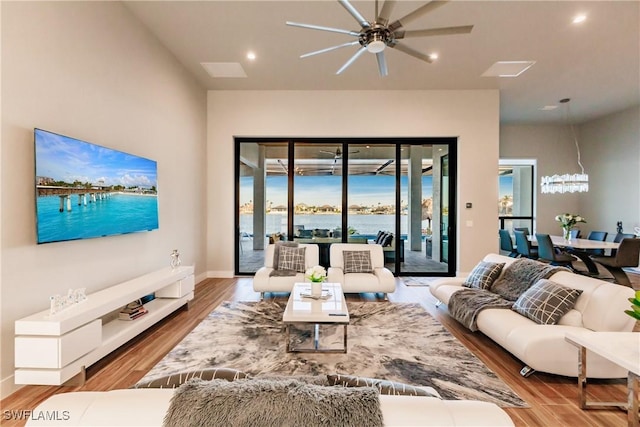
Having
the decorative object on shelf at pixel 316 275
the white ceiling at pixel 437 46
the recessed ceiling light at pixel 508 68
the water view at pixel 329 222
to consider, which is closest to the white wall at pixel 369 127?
the white ceiling at pixel 437 46

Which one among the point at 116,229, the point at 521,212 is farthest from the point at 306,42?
the point at 521,212

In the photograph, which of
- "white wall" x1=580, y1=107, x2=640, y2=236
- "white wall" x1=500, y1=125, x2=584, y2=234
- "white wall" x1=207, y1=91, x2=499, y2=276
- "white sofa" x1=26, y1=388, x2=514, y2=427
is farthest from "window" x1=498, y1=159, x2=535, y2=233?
"white sofa" x1=26, y1=388, x2=514, y2=427

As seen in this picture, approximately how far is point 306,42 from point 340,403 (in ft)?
15.2

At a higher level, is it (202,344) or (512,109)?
(512,109)

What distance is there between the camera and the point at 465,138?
6.13 metres

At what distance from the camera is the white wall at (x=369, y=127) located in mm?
6117

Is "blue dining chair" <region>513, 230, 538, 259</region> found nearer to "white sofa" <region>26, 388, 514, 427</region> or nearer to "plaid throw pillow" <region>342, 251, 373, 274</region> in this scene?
"plaid throw pillow" <region>342, 251, 373, 274</region>

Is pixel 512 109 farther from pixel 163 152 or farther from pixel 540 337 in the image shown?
pixel 163 152

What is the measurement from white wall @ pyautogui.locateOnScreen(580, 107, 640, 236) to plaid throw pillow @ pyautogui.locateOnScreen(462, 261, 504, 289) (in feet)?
18.8

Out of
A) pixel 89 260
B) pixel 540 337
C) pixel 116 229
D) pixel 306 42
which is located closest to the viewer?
pixel 540 337

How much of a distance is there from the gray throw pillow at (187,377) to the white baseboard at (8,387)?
6.88ft

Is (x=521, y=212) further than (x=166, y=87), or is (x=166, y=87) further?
(x=521, y=212)

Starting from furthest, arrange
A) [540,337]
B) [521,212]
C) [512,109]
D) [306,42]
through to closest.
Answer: [521,212] → [512,109] → [306,42] → [540,337]

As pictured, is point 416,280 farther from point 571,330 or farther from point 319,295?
point 571,330
